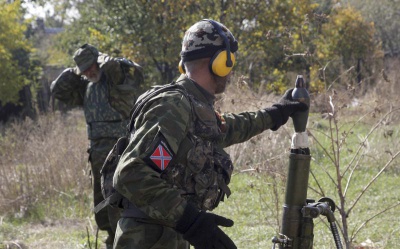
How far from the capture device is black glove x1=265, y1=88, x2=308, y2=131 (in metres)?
3.36

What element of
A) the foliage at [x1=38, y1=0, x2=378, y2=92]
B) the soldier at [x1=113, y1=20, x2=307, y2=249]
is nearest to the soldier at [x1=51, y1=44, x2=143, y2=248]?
the soldier at [x1=113, y1=20, x2=307, y2=249]

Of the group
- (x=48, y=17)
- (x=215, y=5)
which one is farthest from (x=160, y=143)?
(x=48, y=17)

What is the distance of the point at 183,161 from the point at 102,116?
3.19 meters

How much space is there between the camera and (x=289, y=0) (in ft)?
53.2

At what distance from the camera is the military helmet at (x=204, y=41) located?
3.12 meters

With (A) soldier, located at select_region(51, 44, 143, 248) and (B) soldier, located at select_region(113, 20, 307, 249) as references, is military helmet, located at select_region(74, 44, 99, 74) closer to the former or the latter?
(A) soldier, located at select_region(51, 44, 143, 248)

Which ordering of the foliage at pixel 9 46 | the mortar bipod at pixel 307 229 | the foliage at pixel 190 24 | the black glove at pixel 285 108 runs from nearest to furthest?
the mortar bipod at pixel 307 229
the black glove at pixel 285 108
the foliage at pixel 190 24
the foliage at pixel 9 46

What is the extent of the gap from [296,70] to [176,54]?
345 centimetres

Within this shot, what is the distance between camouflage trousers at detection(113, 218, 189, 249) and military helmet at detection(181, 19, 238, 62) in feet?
2.64

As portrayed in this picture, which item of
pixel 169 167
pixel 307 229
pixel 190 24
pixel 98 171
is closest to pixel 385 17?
pixel 190 24

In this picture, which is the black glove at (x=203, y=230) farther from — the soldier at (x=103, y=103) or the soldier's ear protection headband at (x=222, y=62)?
the soldier at (x=103, y=103)

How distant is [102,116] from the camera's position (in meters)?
6.07

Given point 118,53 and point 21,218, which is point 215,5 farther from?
point 21,218

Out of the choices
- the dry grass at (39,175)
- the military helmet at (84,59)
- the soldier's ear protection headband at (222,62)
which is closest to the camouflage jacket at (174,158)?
the soldier's ear protection headband at (222,62)
